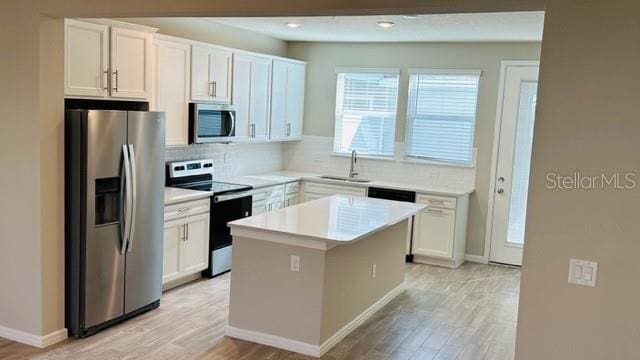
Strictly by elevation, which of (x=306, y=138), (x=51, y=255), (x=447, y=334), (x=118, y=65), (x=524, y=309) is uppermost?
(x=118, y=65)

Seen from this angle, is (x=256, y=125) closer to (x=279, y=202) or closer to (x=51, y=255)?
(x=279, y=202)

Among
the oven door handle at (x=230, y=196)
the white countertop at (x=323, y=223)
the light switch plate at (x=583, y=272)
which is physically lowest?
the oven door handle at (x=230, y=196)

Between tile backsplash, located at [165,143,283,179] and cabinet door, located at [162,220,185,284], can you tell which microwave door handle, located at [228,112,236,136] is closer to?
tile backsplash, located at [165,143,283,179]

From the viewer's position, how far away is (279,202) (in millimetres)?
6824

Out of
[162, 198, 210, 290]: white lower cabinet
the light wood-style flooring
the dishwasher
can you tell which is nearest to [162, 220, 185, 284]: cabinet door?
[162, 198, 210, 290]: white lower cabinet

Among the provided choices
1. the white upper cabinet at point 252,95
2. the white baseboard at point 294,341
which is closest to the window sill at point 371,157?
the white upper cabinet at point 252,95

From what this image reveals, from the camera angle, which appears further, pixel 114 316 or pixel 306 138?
pixel 306 138

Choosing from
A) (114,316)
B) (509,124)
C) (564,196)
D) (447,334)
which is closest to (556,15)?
(564,196)

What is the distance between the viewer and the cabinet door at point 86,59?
4141 mm

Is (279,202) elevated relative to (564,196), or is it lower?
lower

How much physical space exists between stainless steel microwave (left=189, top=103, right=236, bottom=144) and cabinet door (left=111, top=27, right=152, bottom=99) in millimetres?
750

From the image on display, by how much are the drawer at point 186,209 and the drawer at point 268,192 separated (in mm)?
842

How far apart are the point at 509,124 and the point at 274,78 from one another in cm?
272

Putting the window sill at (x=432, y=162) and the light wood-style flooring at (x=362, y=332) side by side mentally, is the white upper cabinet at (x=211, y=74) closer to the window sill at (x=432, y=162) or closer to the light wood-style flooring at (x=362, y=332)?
the light wood-style flooring at (x=362, y=332)
